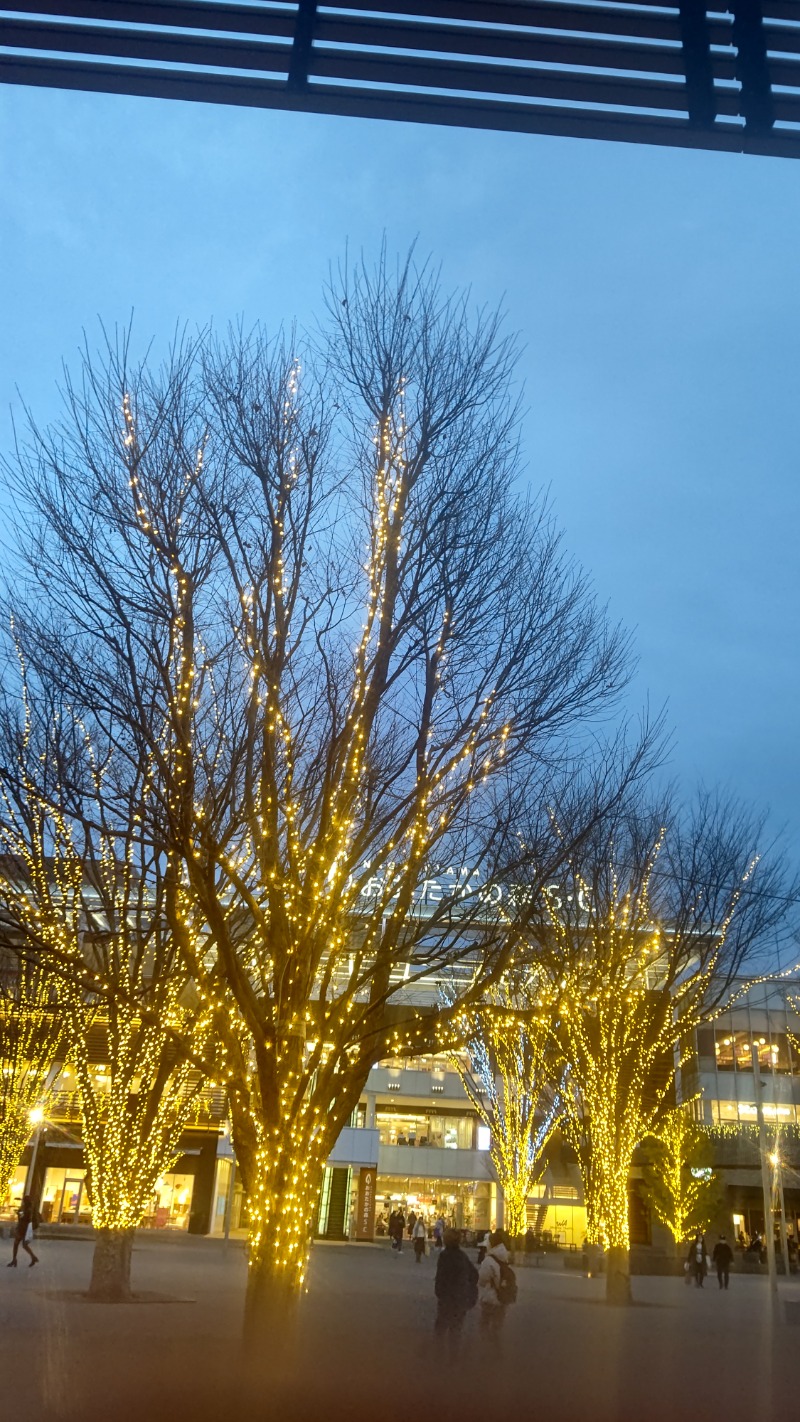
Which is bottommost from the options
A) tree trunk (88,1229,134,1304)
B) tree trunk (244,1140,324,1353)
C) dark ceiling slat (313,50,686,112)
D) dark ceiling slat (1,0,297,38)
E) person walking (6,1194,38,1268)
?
person walking (6,1194,38,1268)

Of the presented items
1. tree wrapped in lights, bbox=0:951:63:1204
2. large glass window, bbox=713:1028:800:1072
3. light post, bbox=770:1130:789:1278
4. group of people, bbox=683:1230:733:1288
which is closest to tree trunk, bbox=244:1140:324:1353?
tree wrapped in lights, bbox=0:951:63:1204

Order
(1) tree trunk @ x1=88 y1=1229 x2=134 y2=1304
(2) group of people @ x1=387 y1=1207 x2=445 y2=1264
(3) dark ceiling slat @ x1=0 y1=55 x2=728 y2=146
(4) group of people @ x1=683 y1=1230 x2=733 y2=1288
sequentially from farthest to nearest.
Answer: (2) group of people @ x1=387 y1=1207 x2=445 y2=1264 < (4) group of people @ x1=683 y1=1230 x2=733 y2=1288 < (1) tree trunk @ x1=88 y1=1229 x2=134 y2=1304 < (3) dark ceiling slat @ x1=0 y1=55 x2=728 y2=146

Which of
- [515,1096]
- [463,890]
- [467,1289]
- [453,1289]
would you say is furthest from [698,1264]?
[463,890]

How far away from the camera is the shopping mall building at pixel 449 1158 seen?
35844 millimetres

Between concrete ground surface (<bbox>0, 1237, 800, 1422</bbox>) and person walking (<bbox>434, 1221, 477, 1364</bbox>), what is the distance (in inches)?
10.9

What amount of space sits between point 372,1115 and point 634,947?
27825 mm

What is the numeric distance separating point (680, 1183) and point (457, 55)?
122 ft

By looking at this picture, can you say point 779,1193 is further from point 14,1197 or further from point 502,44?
point 502,44

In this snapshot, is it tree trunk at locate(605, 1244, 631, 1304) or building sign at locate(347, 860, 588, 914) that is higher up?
building sign at locate(347, 860, 588, 914)

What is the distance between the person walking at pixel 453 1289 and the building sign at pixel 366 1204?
2854cm

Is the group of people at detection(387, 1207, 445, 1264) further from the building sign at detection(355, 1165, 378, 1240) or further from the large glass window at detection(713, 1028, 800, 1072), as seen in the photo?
the large glass window at detection(713, 1028, 800, 1072)

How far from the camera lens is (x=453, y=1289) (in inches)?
426

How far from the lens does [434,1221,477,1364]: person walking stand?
1069 cm

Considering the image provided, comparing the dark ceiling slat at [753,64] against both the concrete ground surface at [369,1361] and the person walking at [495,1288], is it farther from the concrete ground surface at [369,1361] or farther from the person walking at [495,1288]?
the person walking at [495,1288]
